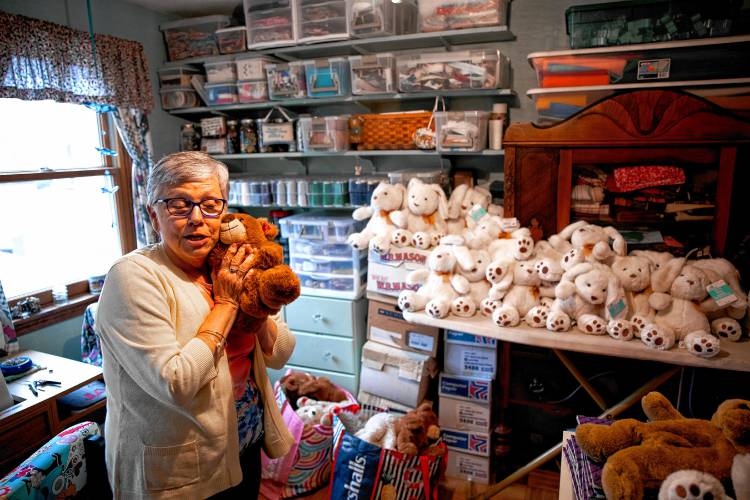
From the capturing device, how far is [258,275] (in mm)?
1218

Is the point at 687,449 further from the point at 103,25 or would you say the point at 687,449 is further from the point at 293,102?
the point at 103,25

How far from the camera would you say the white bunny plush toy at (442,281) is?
7.24 feet

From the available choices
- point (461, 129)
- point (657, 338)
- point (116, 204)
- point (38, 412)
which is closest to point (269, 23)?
point (461, 129)

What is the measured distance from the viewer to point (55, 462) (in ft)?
4.61

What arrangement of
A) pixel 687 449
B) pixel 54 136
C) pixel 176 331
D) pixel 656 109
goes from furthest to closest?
pixel 54 136, pixel 656 109, pixel 176 331, pixel 687 449

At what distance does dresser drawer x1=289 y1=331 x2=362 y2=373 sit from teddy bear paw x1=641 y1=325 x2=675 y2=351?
65.0 inches

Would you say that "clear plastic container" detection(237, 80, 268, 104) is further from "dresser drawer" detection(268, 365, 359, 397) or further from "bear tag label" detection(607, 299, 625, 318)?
"bear tag label" detection(607, 299, 625, 318)

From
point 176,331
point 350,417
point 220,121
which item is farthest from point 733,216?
point 220,121

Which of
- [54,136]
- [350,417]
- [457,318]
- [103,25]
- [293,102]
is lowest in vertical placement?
[350,417]

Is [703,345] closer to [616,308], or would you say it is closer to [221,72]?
[616,308]

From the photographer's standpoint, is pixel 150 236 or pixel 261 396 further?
pixel 150 236

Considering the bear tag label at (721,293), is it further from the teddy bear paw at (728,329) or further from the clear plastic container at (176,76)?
the clear plastic container at (176,76)

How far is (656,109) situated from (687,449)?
1495 millimetres

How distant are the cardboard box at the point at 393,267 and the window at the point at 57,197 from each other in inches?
66.6
